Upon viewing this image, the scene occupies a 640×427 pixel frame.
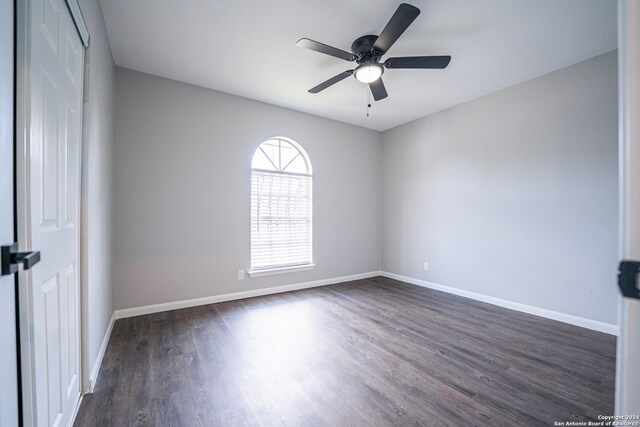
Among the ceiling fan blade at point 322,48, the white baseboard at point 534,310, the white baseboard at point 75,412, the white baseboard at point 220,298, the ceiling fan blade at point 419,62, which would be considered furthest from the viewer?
the white baseboard at point 220,298

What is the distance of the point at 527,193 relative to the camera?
2986 mm

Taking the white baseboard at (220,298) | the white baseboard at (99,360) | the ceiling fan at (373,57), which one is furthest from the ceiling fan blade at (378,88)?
the white baseboard at (99,360)

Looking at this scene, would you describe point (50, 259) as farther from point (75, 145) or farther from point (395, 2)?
point (395, 2)

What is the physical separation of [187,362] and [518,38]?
3952 millimetres

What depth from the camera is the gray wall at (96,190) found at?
1.59 metres

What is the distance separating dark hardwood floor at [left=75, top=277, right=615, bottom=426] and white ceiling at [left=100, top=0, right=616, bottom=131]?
2.74m

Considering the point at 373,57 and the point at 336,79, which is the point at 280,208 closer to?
the point at 336,79

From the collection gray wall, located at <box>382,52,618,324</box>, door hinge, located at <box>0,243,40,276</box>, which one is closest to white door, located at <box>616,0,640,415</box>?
door hinge, located at <box>0,243,40,276</box>

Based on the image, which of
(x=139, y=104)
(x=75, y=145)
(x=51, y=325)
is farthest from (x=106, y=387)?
(x=139, y=104)

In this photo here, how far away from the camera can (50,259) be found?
3.63 ft

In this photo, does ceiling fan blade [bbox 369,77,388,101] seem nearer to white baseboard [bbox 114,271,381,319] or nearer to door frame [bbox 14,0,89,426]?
door frame [bbox 14,0,89,426]

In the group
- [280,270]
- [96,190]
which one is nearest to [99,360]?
[96,190]

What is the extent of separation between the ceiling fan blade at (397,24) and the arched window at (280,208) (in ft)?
6.98

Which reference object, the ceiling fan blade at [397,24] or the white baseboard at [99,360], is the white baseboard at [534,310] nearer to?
the ceiling fan blade at [397,24]
